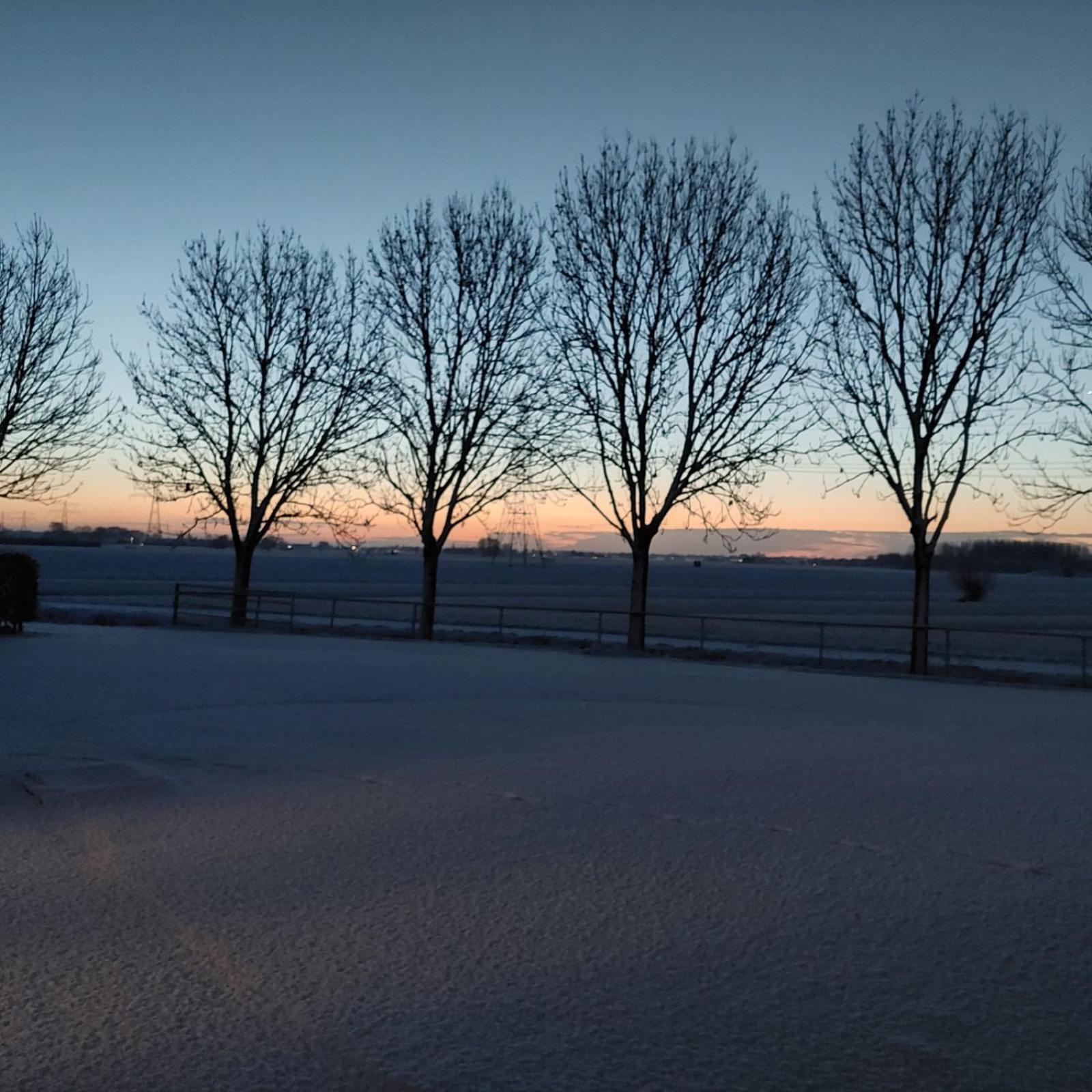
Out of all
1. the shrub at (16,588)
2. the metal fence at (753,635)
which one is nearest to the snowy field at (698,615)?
the metal fence at (753,635)

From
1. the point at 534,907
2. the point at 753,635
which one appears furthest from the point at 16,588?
the point at 753,635

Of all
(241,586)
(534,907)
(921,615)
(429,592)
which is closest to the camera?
(534,907)

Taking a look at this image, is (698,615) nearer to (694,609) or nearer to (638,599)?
(638,599)

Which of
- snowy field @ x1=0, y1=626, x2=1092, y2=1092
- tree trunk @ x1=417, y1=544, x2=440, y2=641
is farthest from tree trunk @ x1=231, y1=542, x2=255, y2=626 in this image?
snowy field @ x1=0, y1=626, x2=1092, y2=1092

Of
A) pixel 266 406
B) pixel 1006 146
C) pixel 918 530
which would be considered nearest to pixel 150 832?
pixel 918 530

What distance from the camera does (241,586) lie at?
97.5ft

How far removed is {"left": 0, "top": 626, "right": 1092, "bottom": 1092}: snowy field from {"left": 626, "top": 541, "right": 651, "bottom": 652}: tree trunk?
1142 cm

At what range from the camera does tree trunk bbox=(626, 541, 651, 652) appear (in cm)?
2281

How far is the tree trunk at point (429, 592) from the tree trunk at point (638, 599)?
4434mm

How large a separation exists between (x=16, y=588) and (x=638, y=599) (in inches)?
468

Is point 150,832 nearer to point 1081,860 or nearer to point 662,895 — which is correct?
point 662,895

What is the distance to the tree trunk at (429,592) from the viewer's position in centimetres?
2514

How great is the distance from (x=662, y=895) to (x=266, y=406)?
25.8 meters

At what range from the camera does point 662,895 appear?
5.55m
